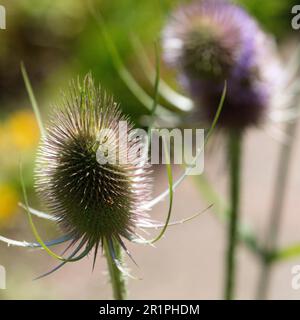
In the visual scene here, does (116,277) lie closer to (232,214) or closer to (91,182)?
(91,182)

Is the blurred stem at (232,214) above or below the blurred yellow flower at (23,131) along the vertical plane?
below

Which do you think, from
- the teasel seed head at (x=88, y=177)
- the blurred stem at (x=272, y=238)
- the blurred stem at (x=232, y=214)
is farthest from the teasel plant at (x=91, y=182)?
the blurred stem at (x=272, y=238)

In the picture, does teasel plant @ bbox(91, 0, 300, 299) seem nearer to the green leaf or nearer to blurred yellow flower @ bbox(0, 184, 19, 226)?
the green leaf

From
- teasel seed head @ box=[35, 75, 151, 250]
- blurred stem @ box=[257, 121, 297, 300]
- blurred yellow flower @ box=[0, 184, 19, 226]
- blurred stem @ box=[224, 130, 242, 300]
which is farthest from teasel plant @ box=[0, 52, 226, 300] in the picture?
blurred yellow flower @ box=[0, 184, 19, 226]

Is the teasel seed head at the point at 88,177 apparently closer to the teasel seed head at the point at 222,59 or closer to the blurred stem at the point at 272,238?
the teasel seed head at the point at 222,59

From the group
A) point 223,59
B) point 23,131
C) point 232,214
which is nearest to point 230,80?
point 223,59

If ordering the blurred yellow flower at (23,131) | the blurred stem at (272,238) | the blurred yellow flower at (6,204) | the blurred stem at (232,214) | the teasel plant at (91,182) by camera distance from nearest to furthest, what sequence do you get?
the teasel plant at (91,182)
the blurred stem at (232,214)
the blurred stem at (272,238)
the blurred yellow flower at (6,204)
the blurred yellow flower at (23,131)

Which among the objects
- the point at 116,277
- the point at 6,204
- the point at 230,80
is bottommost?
the point at 116,277
